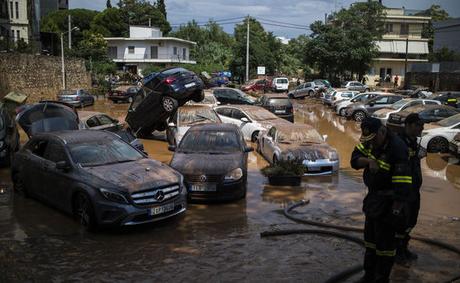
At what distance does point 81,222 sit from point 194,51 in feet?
253

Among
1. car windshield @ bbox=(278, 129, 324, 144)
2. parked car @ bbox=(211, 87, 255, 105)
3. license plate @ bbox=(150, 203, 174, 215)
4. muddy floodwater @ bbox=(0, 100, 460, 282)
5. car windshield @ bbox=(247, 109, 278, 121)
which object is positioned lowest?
muddy floodwater @ bbox=(0, 100, 460, 282)

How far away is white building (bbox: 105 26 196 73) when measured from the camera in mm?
70188

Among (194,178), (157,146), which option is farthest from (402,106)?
(194,178)

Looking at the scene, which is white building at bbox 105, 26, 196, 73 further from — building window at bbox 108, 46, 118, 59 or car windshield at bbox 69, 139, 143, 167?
car windshield at bbox 69, 139, 143, 167

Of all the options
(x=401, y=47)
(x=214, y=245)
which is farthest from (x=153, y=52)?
(x=214, y=245)

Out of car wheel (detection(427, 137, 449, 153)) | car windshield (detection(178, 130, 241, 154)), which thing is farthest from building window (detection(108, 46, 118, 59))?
car windshield (detection(178, 130, 241, 154))

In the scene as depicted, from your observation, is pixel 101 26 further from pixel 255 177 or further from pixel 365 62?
pixel 255 177

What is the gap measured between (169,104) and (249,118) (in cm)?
314

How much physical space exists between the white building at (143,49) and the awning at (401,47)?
26884 millimetres

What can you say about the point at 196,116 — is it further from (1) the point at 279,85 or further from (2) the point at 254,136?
(1) the point at 279,85

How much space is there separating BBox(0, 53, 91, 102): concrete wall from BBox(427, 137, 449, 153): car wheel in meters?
26.2

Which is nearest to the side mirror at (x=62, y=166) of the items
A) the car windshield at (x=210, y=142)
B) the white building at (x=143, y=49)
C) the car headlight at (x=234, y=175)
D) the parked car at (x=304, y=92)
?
the car headlight at (x=234, y=175)

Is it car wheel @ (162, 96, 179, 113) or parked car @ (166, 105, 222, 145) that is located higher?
car wheel @ (162, 96, 179, 113)

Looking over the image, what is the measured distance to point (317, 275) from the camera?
20.7 feet
